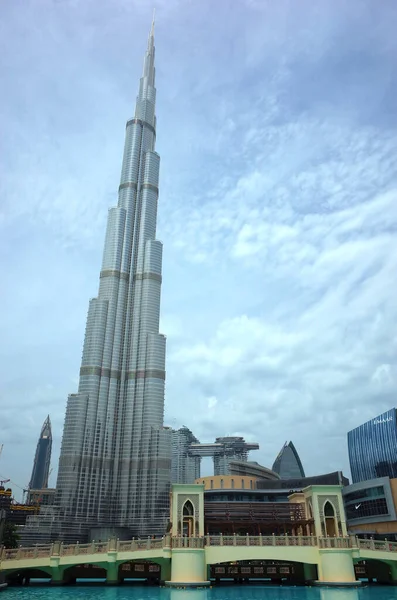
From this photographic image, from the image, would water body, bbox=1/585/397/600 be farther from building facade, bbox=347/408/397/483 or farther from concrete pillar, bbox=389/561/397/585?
building facade, bbox=347/408/397/483

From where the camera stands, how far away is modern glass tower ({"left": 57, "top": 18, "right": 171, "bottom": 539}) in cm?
12925

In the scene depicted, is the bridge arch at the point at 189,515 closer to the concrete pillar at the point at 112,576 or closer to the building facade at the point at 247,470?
the concrete pillar at the point at 112,576

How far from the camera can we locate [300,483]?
130 meters

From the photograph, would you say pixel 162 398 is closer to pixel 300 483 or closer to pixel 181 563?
pixel 300 483

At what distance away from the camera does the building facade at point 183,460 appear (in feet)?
600

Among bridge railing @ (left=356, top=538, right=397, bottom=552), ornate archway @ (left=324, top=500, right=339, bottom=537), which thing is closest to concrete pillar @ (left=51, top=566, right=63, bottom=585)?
ornate archway @ (left=324, top=500, right=339, bottom=537)

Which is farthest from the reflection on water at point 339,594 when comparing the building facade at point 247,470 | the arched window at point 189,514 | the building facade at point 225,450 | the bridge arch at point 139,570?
the building facade at point 225,450

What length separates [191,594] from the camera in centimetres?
3550

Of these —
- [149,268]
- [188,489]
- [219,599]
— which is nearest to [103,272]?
[149,268]

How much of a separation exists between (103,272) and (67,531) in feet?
243

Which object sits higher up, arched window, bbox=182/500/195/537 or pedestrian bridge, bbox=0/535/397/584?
arched window, bbox=182/500/195/537

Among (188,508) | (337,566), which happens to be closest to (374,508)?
(337,566)

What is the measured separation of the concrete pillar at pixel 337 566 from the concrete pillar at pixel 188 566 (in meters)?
10.0

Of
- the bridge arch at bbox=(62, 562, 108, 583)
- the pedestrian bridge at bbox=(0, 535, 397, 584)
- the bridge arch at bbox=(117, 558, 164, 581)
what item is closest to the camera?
the pedestrian bridge at bbox=(0, 535, 397, 584)
